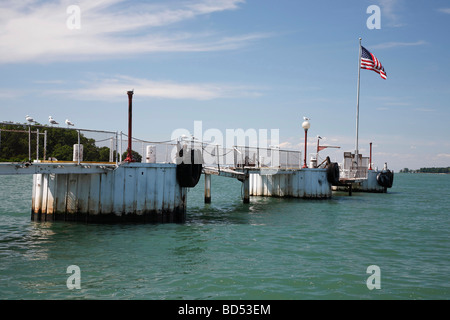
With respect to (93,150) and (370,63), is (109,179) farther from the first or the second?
(370,63)

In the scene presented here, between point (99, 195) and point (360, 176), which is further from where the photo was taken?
point (360, 176)

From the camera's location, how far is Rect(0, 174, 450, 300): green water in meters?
10.4

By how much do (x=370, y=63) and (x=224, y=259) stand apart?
115ft

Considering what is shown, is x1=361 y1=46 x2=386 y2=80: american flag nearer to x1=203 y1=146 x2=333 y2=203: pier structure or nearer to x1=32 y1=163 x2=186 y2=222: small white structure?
x1=203 y1=146 x2=333 y2=203: pier structure

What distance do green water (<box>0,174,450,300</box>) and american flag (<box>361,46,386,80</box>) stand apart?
23694mm

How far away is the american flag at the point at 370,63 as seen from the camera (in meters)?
42.7

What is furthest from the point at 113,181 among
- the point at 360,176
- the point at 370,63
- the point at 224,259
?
the point at 360,176

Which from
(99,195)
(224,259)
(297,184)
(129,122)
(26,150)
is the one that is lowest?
(224,259)

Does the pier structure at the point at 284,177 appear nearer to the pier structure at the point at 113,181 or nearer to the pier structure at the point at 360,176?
the pier structure at the point at 360,176

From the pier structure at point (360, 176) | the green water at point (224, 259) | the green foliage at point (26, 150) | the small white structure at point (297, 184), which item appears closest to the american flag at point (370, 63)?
the pier structure at point (360, 176)

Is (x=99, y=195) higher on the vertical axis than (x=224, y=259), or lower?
higher

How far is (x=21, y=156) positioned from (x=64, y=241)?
5.45 m

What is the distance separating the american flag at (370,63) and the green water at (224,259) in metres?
23.7

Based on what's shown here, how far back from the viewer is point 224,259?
45.2 feet
